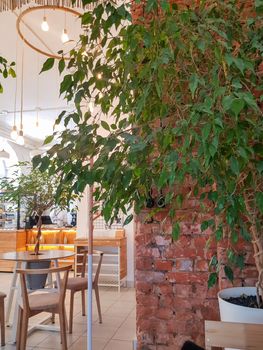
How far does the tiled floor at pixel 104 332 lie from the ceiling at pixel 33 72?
96.4 inches

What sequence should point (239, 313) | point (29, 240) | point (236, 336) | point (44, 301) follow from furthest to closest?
1. point (29, 240)
2. point (44, 301)
3. point (239, 313)
4. point (236, 336)

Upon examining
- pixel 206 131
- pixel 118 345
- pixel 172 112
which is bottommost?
pixel 118 345

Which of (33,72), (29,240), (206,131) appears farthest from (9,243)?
(206,131)

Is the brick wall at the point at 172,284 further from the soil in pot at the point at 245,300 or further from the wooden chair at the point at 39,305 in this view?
the wooden chair at the point at 39,305

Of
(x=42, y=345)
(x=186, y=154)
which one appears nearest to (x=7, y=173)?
(x=42, y=345)

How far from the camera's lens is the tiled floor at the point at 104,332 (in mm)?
3314

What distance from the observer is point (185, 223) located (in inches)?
84.4

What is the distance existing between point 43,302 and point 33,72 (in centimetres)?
467

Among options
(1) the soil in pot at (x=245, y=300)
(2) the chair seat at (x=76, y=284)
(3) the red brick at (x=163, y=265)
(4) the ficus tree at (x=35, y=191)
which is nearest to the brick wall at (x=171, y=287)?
(3) the red brick at (x=163, y=265)

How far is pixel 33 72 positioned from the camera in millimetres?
6348

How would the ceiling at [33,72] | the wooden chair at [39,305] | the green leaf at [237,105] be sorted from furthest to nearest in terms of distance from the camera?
the ceiling at [33,72], the wooden chair at [39,305], the green leaf at [237,105]

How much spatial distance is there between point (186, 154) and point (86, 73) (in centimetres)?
62

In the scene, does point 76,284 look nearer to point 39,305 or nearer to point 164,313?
point 39,305

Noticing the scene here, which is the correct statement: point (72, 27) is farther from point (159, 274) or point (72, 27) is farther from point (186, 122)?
point (186, 122)
